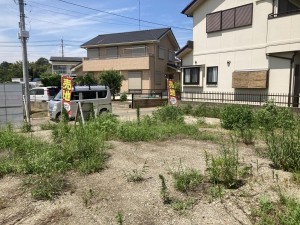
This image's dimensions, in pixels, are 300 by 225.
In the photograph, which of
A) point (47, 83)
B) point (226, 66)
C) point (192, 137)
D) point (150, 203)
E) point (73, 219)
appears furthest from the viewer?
point (47, 83)

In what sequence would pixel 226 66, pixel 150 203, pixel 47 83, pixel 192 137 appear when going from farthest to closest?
pixel 47 83 → pixel 226 66 → pixel 192 137 → pixel 150 203

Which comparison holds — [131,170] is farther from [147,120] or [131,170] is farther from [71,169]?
[147,120]

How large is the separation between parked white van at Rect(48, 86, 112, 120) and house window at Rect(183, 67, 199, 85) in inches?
225

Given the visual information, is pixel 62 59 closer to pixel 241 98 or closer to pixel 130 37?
pixel 130 37

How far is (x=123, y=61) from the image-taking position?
32.3 meters

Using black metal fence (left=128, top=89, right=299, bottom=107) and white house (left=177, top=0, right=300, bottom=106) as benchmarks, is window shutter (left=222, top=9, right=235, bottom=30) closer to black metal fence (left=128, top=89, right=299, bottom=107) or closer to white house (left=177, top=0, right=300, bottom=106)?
white house (left=177, top=0, right=300, bottom=106)

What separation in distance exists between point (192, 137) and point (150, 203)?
435 cm

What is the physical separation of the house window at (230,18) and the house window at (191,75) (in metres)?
2.54

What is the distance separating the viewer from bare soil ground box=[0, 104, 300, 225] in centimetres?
342

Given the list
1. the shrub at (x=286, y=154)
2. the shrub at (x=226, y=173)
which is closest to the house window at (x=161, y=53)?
the shrub at (x=286, y=154)

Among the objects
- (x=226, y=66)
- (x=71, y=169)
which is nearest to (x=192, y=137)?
(x=71, y=169)

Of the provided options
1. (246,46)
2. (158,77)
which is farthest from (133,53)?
(246,46)

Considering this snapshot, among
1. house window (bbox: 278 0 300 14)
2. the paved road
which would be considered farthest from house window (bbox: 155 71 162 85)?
house window (bbox: 278 0 300 14)

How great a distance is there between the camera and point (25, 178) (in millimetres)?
4668
